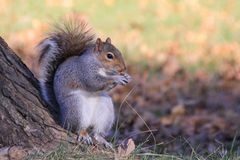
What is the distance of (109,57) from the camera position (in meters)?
4.27

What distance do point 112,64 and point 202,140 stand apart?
1.59 meters

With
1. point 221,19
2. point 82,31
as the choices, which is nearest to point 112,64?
point 82,31

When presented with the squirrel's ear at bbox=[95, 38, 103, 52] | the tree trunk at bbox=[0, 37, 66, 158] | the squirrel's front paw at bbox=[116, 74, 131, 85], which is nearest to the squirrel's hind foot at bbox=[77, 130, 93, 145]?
the tree trunk at bbox=[0, 37, 66, 158]

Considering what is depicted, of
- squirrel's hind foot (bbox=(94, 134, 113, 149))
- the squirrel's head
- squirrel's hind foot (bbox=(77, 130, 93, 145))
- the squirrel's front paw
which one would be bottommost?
squirrel's hind foot (bbox=(94, 134, 113, 149))

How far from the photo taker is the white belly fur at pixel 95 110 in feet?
13.4

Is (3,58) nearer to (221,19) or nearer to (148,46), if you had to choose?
(148,46)

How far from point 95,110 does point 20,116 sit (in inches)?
17.7

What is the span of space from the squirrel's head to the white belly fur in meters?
0.19

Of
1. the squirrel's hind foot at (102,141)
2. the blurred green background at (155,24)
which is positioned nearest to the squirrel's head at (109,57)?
the squirrel's hind foot at (102,141)

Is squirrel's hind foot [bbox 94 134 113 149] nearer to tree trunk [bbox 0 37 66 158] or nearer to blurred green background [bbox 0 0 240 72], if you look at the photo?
tree trunk [bbox 0 37 66 158]

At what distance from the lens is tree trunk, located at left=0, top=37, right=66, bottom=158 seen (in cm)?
385

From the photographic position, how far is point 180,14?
1117cm

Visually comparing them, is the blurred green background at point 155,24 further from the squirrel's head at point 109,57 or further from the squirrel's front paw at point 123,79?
the squirrel's front paw at point 123,79

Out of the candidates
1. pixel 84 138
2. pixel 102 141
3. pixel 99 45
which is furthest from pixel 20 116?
pixel 99 45
